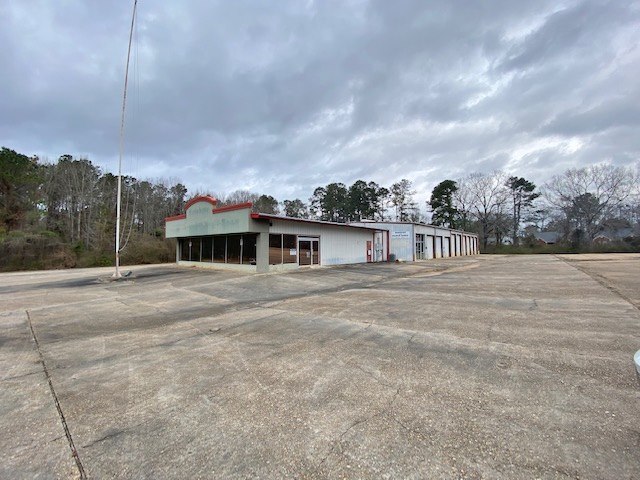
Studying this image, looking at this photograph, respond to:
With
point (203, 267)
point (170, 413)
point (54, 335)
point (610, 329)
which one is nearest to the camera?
point (170, 413)

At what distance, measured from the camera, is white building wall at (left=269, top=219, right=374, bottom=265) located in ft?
60.3

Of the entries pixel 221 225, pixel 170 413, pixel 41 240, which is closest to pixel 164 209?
pixel 41 240

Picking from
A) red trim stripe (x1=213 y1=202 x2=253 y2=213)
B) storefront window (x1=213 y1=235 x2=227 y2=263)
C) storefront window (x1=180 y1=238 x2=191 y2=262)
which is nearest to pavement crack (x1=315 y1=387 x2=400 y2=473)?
red trim stripe (x1=213 y1=202 x2=253 y2=213)

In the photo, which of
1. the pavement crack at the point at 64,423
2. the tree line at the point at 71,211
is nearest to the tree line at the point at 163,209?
the tree line at the point at 71,211

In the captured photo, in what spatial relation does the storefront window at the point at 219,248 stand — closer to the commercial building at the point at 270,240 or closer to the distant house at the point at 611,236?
the commercial building at the point at 270,240

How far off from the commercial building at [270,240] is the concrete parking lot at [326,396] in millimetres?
10199

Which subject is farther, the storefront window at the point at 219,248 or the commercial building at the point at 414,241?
the commercial building at the point at 414,241

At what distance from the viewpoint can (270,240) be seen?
57.1ft

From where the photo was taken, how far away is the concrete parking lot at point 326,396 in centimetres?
225

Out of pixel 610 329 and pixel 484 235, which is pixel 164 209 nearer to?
pixel 610 329

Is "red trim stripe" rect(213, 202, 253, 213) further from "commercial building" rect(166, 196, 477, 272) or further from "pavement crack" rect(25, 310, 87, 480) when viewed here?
"pavement crack" rect(25, 310, 87, 480)

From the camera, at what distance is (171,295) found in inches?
424

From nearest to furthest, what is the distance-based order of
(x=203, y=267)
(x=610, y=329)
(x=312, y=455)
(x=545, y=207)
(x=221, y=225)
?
(x=312, y=455) → (x=610, y=329) → (x=221, y=225) → (x=203, y=267) → (x=545, y=207)

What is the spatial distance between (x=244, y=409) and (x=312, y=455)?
38.8 inches
